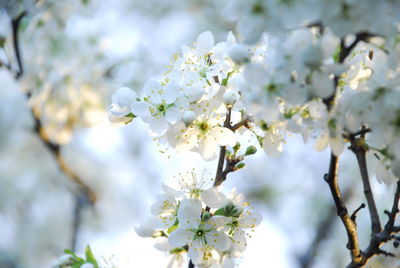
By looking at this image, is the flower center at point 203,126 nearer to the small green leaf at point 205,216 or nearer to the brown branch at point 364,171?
the small green leaf at point 205,216

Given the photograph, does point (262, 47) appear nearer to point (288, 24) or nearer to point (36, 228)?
point (288, 24)

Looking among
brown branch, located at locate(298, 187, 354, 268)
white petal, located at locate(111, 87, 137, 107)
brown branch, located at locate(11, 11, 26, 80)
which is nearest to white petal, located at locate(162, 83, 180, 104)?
white petal, located at locate(111, 87, 137, 107)

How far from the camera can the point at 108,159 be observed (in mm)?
5746

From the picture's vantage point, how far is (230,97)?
1.16 meters

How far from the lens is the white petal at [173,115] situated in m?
1.13

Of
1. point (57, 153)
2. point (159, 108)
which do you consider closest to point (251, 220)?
point (159, 108)

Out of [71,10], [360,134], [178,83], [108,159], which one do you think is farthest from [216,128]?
[108,159]

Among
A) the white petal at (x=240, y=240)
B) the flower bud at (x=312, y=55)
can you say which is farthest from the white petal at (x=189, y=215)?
the flower bud at (x=312, y=55)

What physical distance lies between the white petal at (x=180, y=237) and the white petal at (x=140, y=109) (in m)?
0.30

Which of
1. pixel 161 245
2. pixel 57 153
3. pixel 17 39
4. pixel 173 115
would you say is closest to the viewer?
pixel 173 115

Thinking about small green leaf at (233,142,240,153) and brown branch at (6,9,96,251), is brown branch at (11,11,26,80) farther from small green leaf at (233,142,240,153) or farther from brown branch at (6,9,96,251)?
small green leaf at (233,142,240,153)

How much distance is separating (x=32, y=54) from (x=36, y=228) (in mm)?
2629

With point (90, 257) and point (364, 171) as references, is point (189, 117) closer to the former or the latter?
point (364, 171)

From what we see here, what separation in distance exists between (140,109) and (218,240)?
38 cm
